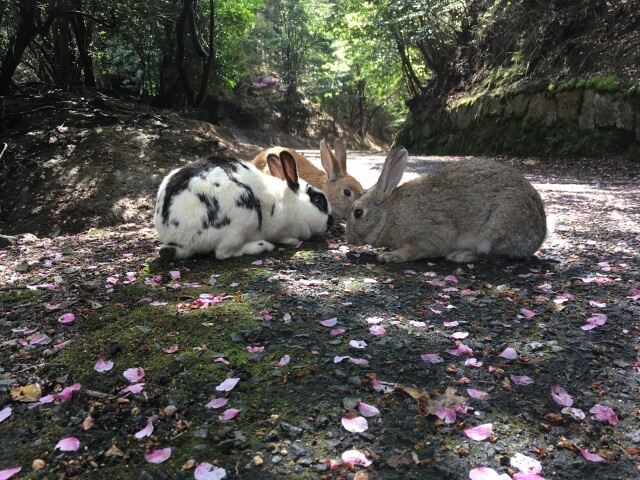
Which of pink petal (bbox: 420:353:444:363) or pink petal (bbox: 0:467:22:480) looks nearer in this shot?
pink petal (bbox: 0:467:22:480)

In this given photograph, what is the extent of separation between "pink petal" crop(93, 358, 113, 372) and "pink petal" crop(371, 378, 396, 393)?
5.05 ft

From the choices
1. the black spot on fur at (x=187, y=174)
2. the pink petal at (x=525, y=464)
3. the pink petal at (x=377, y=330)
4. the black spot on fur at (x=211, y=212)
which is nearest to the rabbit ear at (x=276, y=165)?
the black spot on fur at (x=187, y=174)

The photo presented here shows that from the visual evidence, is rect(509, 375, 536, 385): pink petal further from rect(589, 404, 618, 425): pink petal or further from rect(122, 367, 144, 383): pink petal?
rect(122, 367, 144, 383): pink petal

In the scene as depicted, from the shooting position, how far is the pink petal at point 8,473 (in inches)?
77.5

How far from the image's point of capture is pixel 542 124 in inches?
600

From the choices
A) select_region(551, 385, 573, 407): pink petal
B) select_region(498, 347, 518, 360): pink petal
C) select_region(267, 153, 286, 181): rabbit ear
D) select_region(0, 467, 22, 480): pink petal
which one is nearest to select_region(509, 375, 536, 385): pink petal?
select_region(551, 385, 573, 407): pink petal

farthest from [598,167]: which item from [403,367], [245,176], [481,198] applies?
[403,367]

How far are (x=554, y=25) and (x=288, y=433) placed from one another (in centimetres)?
1789

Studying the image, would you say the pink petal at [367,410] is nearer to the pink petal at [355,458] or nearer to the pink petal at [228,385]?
the pink petal at [355,458]

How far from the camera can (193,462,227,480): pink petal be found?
6.42 ft

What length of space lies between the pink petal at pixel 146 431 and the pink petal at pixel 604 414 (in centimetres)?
217

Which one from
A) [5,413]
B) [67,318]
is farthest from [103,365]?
[67,318]

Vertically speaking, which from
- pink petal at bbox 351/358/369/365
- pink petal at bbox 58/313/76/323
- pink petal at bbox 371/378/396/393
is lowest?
pink petal at bbox 371/378/396/393

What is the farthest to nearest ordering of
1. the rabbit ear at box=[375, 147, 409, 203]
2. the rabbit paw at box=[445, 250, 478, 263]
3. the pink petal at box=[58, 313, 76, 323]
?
the rabbit ear at box=[375, 147, 409, 203], the rabbit paw at box=[445, 250, 478, 263], the pink petal at box=[58, 313, 76, 323]
